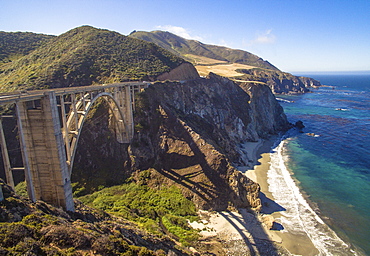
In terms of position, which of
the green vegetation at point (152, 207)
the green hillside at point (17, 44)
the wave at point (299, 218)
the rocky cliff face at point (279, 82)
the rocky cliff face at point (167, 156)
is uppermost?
the green hillside at point (17, 44)

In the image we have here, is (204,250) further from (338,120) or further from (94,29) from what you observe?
(338,120)

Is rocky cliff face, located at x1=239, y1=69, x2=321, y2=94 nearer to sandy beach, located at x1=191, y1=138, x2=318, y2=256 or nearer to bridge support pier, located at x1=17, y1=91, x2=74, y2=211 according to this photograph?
sandy beach, located at x1=191, y1=138, x2=318, y2=256

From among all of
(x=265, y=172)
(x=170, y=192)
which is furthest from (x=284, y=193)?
(x=170, y=192)

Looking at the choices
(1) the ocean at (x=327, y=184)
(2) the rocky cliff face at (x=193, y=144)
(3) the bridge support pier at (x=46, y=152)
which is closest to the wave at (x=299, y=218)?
(1) the ocean at (x=327, y=184)

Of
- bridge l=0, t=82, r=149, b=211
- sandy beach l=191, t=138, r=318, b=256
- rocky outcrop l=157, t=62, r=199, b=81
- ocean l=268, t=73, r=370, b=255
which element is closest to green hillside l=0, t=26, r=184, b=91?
rocky outcrop l=157, t=62, r=199, b=81

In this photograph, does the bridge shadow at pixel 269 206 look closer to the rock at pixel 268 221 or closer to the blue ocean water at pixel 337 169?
the rock at pixel 268 221

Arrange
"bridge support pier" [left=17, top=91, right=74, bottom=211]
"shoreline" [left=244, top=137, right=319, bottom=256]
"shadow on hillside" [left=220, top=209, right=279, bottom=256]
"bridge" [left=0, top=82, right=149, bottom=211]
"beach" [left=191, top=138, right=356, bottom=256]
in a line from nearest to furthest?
"bridge" [left=0, top=82, right=149, bottom=211], "bridge support pier" [left=17, top=91, right=74, bottom=211], "shadow on hillside" [left=220, top=209, right=279, bottom=256], "beach" [left=191, top=138, right=356, bottom=256], "shoreline" [left=244, top=137, right=319, bottom=256]
